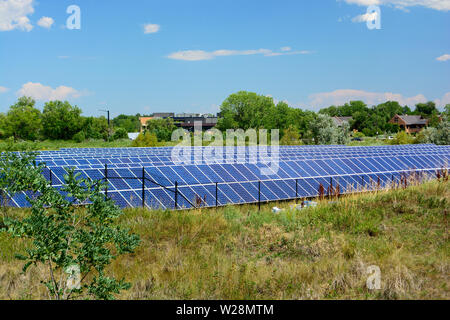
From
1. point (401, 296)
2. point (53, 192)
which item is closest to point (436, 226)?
point (401, 296)

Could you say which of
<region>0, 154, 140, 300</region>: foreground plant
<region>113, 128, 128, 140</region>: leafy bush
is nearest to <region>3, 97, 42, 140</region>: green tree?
<region>113, 128, 128, 140</region>: leafy bush

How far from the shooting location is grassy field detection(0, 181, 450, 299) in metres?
8.02

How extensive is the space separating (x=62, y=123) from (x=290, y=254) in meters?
102

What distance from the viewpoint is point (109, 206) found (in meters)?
7.29

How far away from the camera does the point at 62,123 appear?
335ft

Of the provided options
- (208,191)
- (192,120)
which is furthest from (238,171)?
(192,120)

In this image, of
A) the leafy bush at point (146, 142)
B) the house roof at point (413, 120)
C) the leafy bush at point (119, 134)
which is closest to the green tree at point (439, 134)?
the leafy bush at point (146, 142)

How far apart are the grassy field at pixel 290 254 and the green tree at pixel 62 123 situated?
92931 millimetres

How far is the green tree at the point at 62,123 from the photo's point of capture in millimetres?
102062

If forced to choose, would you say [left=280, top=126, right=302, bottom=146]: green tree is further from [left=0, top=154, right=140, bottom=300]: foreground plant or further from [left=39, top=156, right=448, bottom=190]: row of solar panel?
[left=0, top=154, right=140, bottom=300]: foreground plant

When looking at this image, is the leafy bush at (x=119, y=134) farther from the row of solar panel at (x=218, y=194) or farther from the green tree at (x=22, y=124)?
the row of solar panel at (x=218, y=194)

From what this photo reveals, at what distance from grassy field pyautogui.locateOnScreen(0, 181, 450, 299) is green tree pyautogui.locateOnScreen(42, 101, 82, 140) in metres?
92.9
